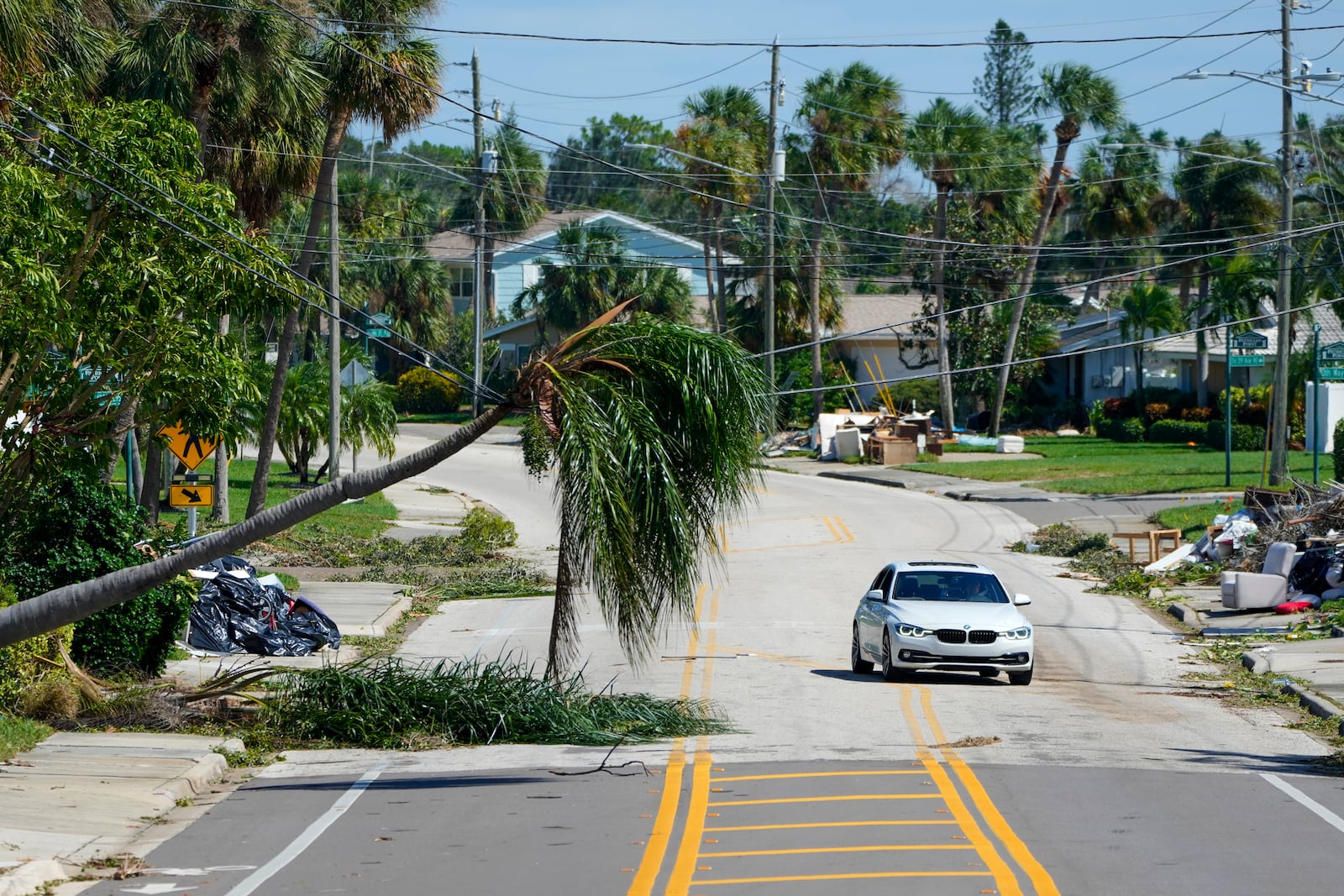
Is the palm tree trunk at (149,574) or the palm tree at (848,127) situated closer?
the palm tree trunk at (149,574)

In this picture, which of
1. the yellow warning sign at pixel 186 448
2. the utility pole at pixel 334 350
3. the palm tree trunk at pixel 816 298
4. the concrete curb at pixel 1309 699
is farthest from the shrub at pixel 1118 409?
the yellow warning sign at pixel 186 448

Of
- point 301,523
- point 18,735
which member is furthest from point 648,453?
point 301,523

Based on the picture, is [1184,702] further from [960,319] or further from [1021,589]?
[960,319]

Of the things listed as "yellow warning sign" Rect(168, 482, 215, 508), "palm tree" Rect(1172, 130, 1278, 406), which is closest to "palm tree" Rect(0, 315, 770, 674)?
"yellow warning sign" Rect(168, 482, 215, 508)

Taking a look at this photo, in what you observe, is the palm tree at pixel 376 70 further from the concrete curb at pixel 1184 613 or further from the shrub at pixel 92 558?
the concrete curb at pixel 1184 613

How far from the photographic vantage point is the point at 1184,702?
16094 millimetres

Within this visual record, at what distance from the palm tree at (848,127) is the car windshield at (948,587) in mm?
39518

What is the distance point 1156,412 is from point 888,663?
47992 millimetres

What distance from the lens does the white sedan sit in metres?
16.9

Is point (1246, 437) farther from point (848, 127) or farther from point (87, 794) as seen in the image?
point (87, 794)

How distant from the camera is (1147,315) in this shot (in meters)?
63.7

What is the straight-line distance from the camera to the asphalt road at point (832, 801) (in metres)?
8.84

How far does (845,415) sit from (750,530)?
23012 millimetres

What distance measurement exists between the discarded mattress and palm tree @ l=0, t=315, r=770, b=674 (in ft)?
23.4
